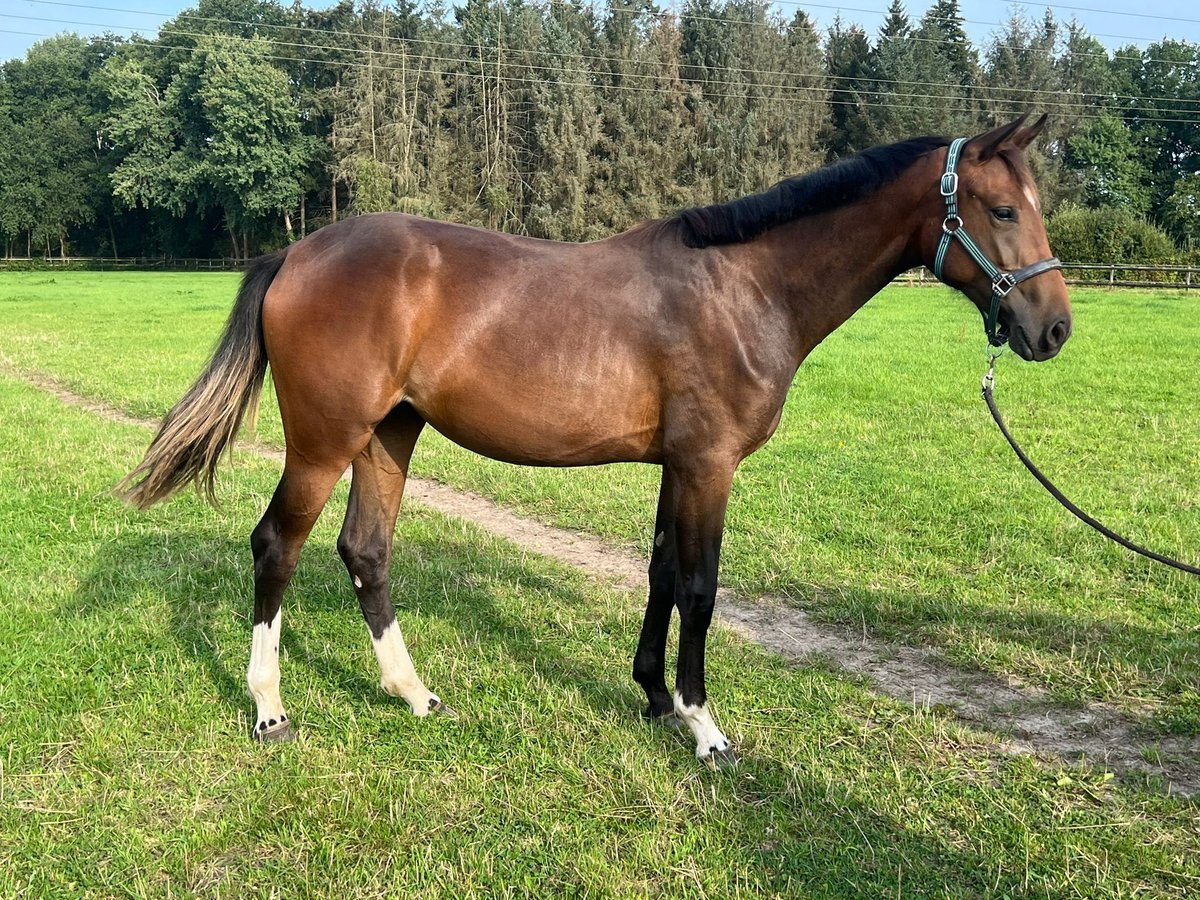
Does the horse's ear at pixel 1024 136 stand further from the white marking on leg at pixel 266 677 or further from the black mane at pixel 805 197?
the white marking on leg at pixel 266 677

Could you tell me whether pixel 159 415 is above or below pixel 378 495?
below

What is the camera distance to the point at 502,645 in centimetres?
454

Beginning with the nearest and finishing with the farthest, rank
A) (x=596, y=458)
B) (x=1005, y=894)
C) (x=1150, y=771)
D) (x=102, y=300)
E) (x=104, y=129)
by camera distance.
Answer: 1. (x=1005, y=894)
2. (x=1150, y=771)
3. (x=596, y=458)
4. (x=102, y=300)
5. (x=104, y=129)

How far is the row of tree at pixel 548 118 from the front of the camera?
144 ft

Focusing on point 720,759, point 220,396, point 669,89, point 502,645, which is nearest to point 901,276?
point 669,89

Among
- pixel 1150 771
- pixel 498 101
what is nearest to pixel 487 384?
pixel 1150 771

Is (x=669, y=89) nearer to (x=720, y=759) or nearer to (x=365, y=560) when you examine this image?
(x=365, y=560)

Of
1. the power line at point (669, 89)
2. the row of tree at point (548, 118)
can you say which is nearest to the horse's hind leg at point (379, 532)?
the row of tree at point (548, 118)

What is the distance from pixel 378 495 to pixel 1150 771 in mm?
3500

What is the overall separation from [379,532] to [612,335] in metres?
1.53

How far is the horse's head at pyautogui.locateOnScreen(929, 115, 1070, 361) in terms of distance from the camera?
3.09 metres

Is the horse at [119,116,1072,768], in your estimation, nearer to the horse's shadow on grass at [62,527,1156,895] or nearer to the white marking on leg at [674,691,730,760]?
the white marking on leg at [674,691,730,760]

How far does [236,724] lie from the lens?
373 cm

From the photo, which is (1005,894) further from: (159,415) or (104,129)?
(104,129)
